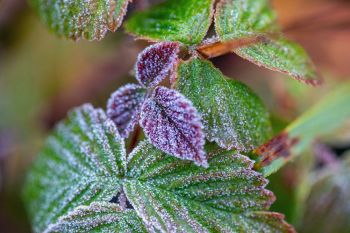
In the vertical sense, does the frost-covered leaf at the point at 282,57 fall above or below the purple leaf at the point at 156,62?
below

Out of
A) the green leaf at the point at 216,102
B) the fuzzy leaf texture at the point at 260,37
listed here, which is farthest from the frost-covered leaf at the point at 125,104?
the fuzzy leaf texture at the point at 260,37

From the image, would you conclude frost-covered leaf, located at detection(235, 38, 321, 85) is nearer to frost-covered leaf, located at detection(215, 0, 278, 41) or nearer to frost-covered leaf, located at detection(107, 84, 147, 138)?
frost-covered leaf, located at detection(215, 0, 278, 41)

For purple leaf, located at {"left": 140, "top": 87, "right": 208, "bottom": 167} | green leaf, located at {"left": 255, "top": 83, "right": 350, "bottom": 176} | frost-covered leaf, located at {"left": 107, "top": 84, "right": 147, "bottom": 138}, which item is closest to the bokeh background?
green leaf, located at {"left": 255, "top": 83, "right": 350, "bottom": 176}

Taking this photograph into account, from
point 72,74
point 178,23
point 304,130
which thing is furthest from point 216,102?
point 72,74

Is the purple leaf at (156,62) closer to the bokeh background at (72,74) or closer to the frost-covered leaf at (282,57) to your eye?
the frost-covered leaf at (282,57)

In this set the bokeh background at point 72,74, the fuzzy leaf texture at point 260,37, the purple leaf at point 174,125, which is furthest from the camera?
the bokeh background at point 72,74
